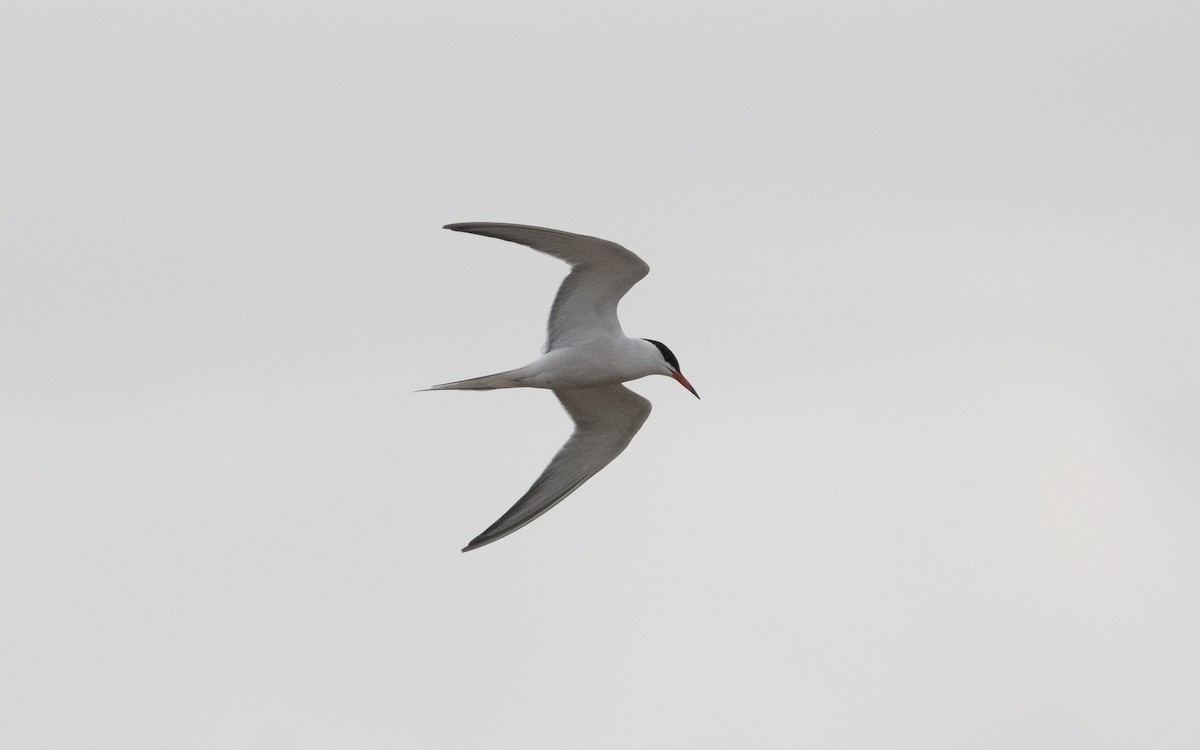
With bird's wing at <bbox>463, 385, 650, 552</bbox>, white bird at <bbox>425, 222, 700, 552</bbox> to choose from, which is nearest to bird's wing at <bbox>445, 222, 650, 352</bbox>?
white bird at <bbox>425, 222, 700, 552</bbox>

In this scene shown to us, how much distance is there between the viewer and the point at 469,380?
12.8 m

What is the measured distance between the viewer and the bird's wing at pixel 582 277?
1249cm

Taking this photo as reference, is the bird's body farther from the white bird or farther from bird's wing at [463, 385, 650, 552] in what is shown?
bird's wing at [463, 385, 650, 552]

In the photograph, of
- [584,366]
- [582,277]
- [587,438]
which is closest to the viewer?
[582,277]

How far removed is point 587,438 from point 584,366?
1361 mm

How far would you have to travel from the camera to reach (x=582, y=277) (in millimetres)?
13406

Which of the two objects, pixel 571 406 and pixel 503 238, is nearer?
pixel 503 238

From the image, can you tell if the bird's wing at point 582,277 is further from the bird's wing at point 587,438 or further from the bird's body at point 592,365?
the bird's wing at point 587,438

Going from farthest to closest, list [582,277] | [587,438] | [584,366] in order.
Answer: [587,438]
[584,366]
[582,277]

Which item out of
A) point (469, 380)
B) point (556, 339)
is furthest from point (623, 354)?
point (469, 380)

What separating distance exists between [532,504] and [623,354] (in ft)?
5.48

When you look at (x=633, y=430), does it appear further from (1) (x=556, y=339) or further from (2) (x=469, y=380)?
(2) (x=469, y=380)

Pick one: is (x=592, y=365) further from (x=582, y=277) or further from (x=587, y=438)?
(x=587, y=438)

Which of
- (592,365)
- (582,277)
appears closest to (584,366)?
(592,365)
